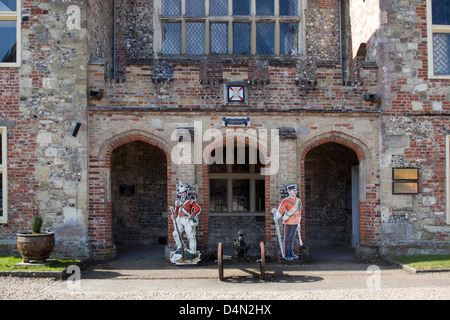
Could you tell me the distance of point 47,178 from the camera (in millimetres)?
9891

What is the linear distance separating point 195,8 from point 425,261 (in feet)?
30.1

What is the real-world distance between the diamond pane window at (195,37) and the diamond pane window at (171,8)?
0.51 m

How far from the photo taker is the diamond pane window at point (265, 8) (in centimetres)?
1275

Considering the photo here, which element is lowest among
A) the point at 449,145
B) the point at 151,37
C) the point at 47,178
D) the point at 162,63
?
the point at 47,178

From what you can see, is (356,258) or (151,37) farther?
(151,37)

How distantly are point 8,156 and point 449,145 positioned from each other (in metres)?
10.6

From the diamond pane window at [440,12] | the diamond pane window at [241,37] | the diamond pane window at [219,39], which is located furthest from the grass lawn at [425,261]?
the diamond pane window at [219,39]

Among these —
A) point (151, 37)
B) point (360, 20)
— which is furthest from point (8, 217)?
point (360, 20)

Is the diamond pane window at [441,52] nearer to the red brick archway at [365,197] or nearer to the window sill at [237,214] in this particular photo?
the red brick archway at [365,197]

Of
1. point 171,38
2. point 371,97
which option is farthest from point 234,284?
point 171,38

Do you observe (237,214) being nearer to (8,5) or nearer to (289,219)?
(289,219)

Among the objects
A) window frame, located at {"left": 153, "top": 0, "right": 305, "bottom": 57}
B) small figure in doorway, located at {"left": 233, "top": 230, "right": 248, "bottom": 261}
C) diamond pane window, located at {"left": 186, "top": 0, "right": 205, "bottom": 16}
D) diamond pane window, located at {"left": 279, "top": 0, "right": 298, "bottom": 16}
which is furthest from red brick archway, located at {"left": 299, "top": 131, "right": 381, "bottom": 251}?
diamond pane window, located at {"left": 186, "top": 0, "right": 205, "bottom": 16}

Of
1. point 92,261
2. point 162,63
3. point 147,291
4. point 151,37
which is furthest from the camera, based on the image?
point 151,37

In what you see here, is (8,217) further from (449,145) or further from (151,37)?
(449,145)
